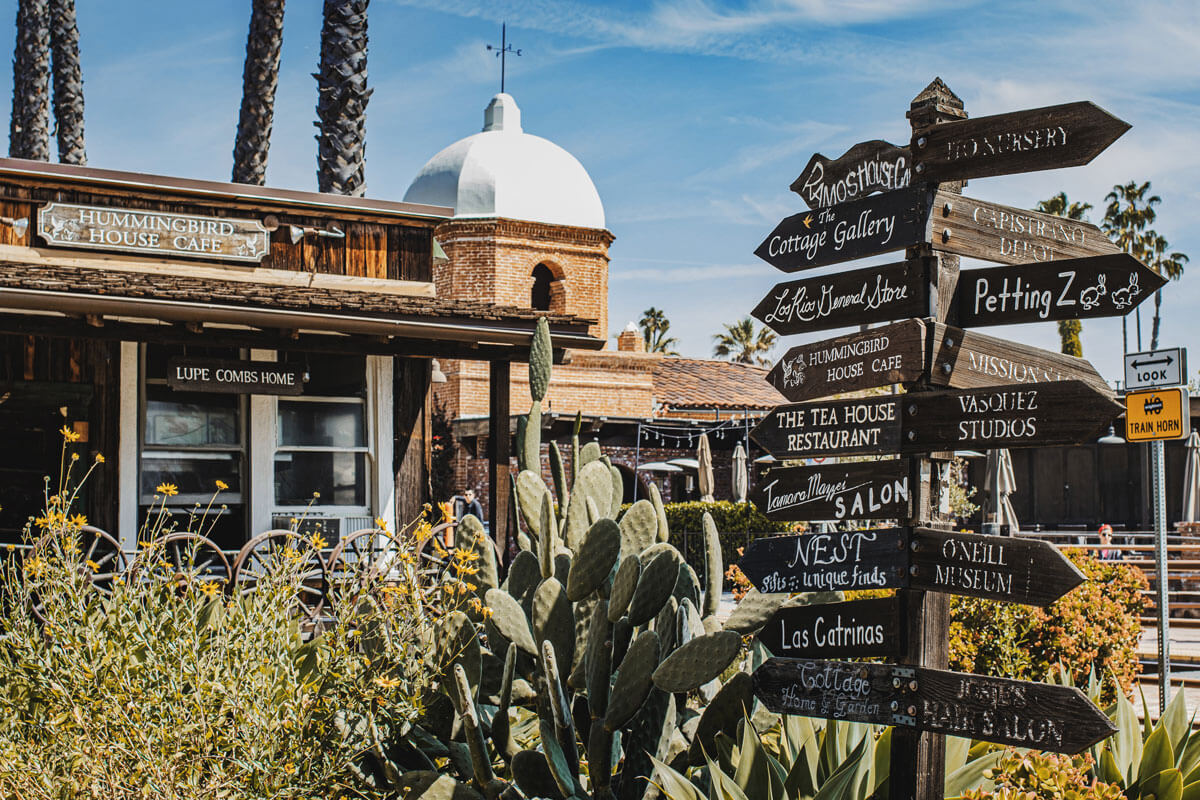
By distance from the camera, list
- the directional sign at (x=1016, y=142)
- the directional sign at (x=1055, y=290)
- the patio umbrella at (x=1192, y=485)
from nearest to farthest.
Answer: the directional sign at (x=1055, y=290) < the directional sign at (x=1016, y=142) < the patio umbrella at (x=1192, y=485)

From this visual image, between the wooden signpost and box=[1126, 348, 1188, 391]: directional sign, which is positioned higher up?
box=[1126, 348, 1188, 391]: directional sign

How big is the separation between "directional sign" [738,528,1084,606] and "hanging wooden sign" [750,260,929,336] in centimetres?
81

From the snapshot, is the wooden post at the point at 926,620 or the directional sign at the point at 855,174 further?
the directional sign at the point at 855,174

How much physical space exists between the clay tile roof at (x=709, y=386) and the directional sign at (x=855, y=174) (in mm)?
24053

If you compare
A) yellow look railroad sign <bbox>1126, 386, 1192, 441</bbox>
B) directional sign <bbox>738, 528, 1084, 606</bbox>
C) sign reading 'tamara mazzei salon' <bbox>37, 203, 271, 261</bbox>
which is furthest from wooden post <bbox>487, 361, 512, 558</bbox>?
directional sign <bbox>738, 528, 1084, 606</bbox>

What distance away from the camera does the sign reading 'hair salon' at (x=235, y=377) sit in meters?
9.45

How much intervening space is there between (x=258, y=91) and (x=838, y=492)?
12.6 meters

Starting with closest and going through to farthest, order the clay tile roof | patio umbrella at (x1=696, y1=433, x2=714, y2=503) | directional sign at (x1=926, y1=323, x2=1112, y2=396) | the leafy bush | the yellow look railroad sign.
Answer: directional sign at (x1=926, y1=323, x2=1112, y2=396) → the leafy bush → the yellow look railroad sign → patio umbrella at (x1=696, y1=433, x2=714, y2=503) → the clay tile roof

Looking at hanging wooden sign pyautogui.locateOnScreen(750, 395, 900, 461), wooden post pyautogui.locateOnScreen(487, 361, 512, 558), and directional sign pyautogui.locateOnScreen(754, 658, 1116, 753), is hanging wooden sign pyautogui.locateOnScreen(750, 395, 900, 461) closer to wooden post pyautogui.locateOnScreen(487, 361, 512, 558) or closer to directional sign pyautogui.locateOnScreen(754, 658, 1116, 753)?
directional sign pyautogui.locateOnScreen(754, 658, 1116, 753)

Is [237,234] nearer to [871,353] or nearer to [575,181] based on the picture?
[871,353]

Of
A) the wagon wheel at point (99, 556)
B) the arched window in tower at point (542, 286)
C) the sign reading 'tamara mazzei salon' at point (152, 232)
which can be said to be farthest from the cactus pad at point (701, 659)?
the arched window in tower at point (542, 286)

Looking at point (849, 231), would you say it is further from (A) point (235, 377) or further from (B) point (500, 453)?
(A) point (235, 377)

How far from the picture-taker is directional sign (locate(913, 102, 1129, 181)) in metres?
3.85

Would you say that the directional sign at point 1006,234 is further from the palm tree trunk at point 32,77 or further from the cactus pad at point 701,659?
the palm tree trunk at point 32,77
